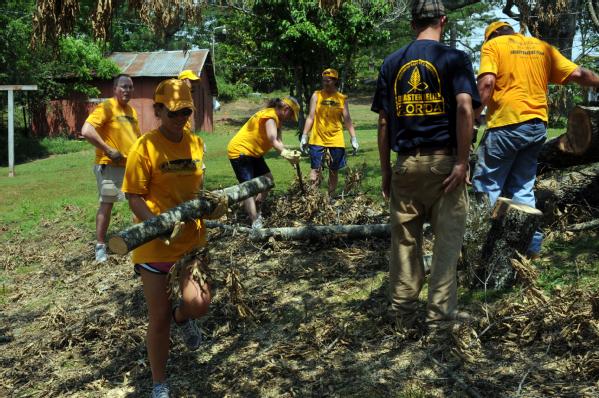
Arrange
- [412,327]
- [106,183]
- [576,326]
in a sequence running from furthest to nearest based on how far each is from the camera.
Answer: [106,183], [412,327], [576,326]

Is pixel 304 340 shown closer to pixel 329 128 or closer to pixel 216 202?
pixel 216 202

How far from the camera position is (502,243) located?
426 centimetres

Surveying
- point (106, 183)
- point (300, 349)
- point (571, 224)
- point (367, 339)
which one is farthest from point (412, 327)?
point (106, 183)

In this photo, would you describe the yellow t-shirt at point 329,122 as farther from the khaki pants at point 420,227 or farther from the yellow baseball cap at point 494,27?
the khaki pants at point 420,227

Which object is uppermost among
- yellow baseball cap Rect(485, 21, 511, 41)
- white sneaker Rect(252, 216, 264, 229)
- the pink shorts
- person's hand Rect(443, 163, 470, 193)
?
yellow baseball cap Rect(485, 21, 511, 41)

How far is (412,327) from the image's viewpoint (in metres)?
3.83

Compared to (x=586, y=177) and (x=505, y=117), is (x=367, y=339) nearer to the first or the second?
(x=505, y=117)

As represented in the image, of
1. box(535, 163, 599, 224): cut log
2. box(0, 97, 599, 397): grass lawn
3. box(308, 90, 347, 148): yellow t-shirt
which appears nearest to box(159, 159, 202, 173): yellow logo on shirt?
box(0, 97, 599, 397): grass lawn

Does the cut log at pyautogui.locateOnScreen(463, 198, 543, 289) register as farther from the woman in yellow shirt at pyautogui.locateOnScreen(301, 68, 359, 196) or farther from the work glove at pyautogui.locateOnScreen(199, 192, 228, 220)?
the woman in yellow shirt at pyautogui.locateOnScreen(301, 68, 359, 196)

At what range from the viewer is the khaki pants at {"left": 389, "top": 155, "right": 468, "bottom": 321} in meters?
3.62

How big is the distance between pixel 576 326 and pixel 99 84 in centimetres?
3021

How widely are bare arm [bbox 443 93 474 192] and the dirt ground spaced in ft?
2.54

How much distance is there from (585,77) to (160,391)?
3846 millimetres

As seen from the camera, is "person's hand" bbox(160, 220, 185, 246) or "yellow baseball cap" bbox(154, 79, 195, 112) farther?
"yellow baseball cap" bbox(154, 79, 195, 112)
